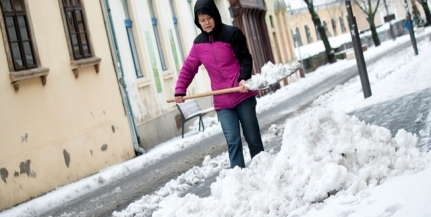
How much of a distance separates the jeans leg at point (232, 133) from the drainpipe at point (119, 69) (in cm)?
1086

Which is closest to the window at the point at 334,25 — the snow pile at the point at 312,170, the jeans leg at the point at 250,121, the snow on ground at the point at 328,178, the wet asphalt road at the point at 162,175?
the wet asphalt road at the point at 162,175

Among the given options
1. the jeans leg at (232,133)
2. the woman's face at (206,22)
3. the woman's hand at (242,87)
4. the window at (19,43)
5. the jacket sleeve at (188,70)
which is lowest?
the jeans leg at (232,133)

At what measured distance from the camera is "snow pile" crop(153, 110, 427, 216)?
20.5 ft

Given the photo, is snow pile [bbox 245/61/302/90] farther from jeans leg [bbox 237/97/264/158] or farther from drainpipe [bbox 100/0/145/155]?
drainpipe [bbox 100/0/145/155]

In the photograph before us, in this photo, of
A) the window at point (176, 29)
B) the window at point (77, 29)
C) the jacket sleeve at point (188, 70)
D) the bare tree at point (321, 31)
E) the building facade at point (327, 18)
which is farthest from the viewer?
the building facade at point (327, 18)

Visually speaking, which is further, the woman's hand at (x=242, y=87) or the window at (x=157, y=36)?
the window at (x=157, y=36)

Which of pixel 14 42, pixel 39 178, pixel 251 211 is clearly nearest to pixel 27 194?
pixel 39 178

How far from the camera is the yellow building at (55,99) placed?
14.0 meters

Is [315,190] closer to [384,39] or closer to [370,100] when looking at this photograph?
[370,100]

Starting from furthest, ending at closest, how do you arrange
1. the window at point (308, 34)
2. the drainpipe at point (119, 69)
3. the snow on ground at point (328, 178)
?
the window at point (308, 34) → the drainpipe at point (119, 69) → the snow on ground at point (328, 178)

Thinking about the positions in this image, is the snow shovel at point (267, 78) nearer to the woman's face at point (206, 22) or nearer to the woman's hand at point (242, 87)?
the woman's hand at point (242, 87)

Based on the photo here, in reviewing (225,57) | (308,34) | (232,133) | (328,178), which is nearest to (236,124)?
(232,133)

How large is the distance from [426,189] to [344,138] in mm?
1147

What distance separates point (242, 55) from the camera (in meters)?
7.90
